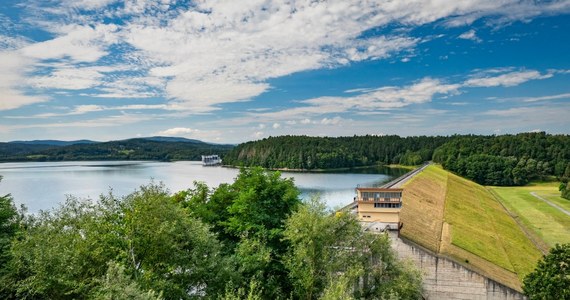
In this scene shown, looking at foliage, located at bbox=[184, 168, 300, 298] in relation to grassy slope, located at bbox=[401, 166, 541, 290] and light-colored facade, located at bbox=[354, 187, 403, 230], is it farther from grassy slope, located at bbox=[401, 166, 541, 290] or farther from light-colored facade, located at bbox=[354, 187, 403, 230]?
grassy slope, located at bbox=[401, 166, 541, 290]

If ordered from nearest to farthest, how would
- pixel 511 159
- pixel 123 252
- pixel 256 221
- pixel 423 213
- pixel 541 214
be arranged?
pixel 123 252
pixel 256 221
pixel 423 213
pixel 541 214
pixel 511 159

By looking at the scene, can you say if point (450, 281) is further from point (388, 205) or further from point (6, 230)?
point (6, 230)

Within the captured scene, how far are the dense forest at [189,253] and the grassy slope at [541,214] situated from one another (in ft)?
130

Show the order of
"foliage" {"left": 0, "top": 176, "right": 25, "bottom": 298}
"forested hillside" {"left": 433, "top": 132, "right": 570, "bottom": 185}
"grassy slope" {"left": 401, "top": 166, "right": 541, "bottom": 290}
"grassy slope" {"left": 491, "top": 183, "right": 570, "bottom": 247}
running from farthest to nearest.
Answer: "forested hillside" {"left": 433, "top": 132, "right": 570, "bottom": 185} < "grassy slope" {"left": 491, "top": 183, "right": 570, "bottom": 247} < "grassy slope" {"left": 401, "top": 166, "right": 541, "bottom": 290} < "foliage" {"left": 0, "top": 176, "right": 25, "bottom": 298}

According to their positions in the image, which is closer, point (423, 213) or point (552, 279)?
point (552, 279)

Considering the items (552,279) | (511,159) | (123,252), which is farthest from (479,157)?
(123,252)

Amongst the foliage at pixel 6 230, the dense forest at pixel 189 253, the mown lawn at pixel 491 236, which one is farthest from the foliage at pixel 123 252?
the mown lawn at pixel 491 236

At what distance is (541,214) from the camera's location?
64.1 metres

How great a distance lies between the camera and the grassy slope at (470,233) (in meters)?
34.0

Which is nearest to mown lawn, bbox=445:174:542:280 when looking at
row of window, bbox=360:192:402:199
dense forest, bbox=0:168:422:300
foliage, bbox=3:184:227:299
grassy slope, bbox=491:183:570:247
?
grassy slope, bbox=491:183:570:247

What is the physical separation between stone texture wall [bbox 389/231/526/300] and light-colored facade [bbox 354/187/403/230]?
9.17 feet

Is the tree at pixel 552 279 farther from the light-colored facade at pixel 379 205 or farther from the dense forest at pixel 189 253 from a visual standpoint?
the light-colored facade at pixel 379 205

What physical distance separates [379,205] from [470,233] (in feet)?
61.7

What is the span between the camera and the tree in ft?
77.6
